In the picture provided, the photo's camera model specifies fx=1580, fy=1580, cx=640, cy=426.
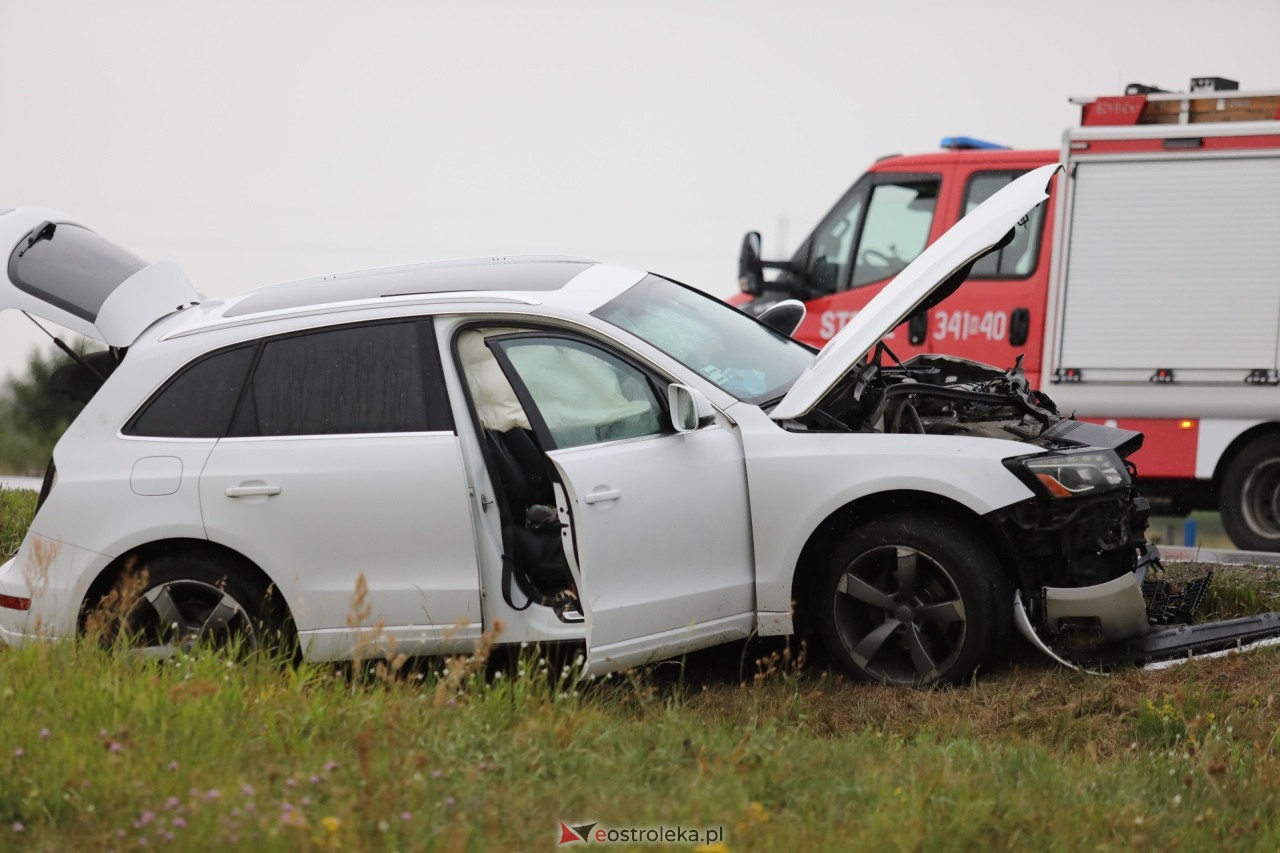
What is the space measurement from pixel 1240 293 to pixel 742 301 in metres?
3.94

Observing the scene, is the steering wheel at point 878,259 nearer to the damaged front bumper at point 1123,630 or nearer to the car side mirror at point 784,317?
the car side mirror at point 784,317

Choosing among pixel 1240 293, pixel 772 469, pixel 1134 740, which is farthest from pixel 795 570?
pixel 1240 293

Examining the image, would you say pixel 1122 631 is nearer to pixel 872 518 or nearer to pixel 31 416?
pixel 872 518

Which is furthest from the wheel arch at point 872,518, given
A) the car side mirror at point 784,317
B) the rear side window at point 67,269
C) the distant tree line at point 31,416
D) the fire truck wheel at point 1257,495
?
the distant tree line at point 31,416

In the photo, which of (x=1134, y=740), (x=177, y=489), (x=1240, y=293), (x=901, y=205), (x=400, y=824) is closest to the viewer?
(x=400, y=824)

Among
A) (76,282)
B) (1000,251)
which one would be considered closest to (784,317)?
(76,282)

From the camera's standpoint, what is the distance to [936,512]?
6.05m

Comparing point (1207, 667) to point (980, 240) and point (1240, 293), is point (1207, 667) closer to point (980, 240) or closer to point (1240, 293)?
point (980, 240)

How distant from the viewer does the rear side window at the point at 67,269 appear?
632 cm

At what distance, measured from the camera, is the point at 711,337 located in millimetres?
6676

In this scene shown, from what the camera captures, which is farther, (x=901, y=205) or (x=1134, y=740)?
(x=901, y=205)

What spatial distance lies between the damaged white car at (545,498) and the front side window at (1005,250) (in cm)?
541

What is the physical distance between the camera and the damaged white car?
19.3 feet

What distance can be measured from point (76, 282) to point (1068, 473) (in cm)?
400
